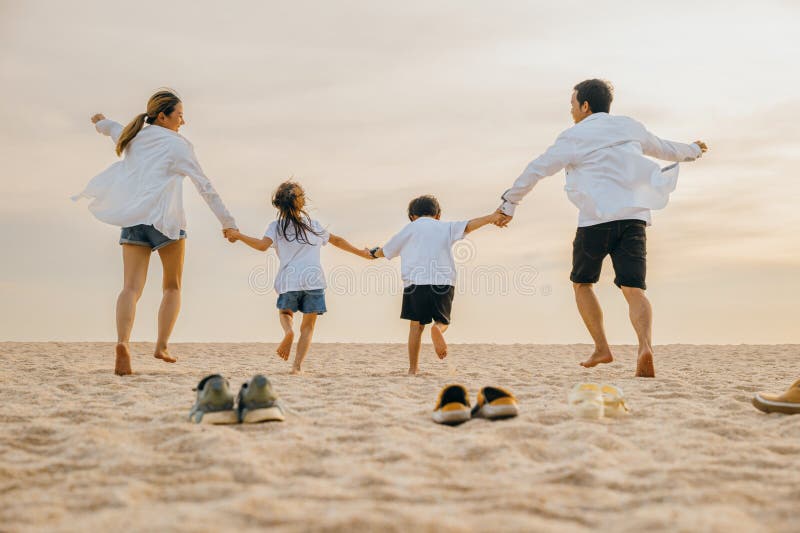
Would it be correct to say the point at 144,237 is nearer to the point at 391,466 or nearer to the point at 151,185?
the point at 151,185

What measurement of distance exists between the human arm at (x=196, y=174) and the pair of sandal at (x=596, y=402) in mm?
3713

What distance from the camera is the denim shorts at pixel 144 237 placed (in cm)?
588

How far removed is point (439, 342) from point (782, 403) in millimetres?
2782

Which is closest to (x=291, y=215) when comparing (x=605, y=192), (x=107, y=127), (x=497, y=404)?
(x=107, y=127)

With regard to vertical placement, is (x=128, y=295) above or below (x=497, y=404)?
above

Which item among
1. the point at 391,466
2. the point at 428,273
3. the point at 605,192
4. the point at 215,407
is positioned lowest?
the point at 391,466

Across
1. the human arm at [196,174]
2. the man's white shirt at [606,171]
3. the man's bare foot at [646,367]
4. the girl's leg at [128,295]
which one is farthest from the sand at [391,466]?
the human arm at [196,174]

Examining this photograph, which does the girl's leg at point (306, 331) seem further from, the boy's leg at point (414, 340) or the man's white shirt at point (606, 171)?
the man's white shirt at point (606, 171)

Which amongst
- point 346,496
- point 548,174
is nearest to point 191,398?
point 346,496

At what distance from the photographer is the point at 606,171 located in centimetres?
576

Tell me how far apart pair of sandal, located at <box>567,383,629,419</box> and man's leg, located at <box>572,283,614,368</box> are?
2.33 metres

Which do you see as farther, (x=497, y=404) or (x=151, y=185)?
(x=151, y=185)

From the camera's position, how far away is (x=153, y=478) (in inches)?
101

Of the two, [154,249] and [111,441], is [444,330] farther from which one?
[111,441]
